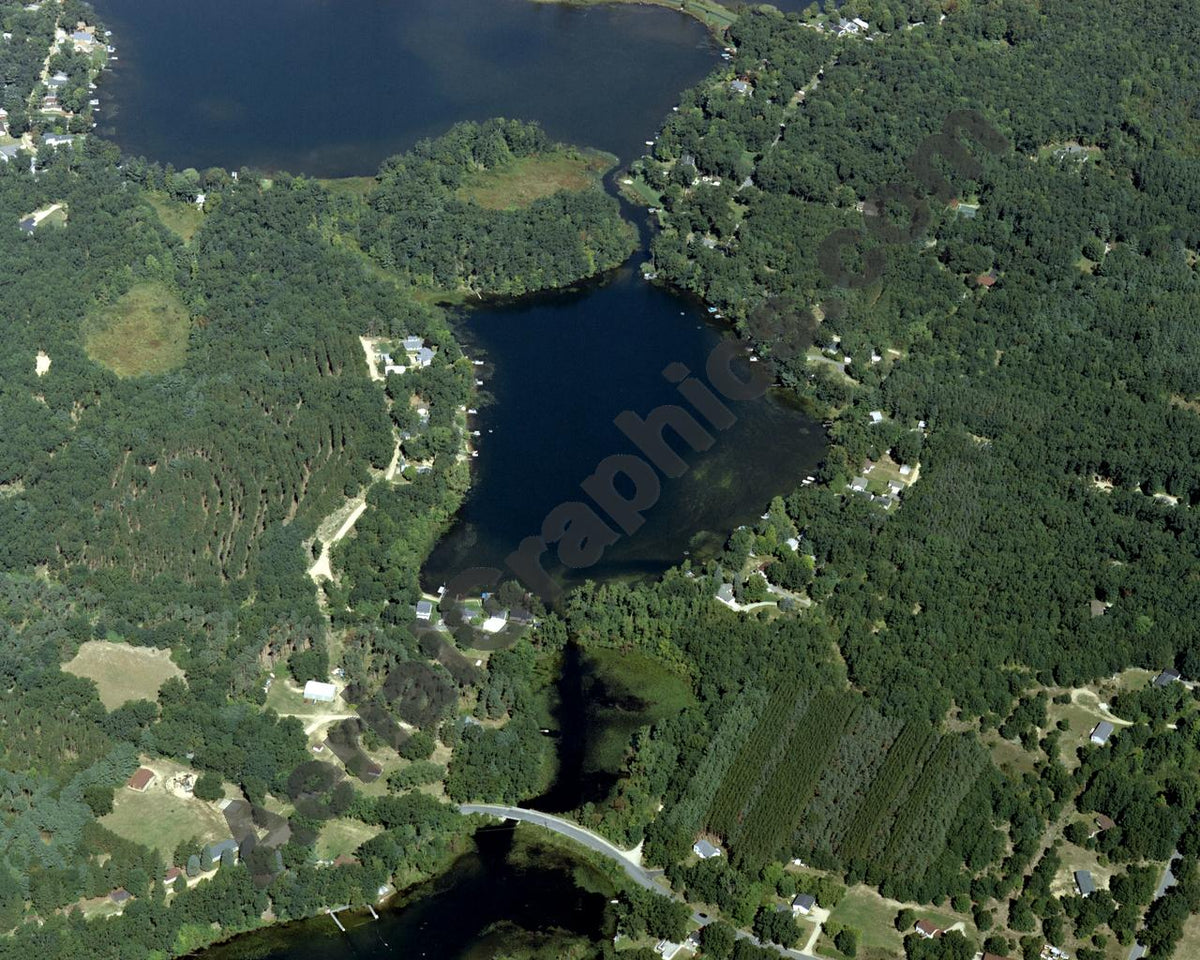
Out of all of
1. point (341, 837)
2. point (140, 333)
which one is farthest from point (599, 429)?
point (341, 837)

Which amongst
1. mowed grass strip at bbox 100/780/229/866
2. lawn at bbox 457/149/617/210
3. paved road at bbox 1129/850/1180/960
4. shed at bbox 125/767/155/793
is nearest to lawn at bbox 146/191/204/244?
lawn at bbox 457/149/617/210

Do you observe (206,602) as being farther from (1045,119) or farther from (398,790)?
(1045,119)

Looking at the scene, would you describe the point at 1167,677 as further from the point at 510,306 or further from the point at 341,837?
the point at 510,306

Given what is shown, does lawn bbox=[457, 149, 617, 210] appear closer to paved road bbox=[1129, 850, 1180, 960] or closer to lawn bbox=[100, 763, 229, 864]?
lawn bbox=[100, 763, 229, 864]

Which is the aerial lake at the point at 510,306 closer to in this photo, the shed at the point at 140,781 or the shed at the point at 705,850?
the shed at the point at 705,850

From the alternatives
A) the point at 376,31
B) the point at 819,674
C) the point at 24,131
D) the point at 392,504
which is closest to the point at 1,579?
the point at 392,504

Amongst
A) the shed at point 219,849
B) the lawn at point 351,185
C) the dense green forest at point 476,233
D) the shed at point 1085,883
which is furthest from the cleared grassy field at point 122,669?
the lawn at point 351,185
